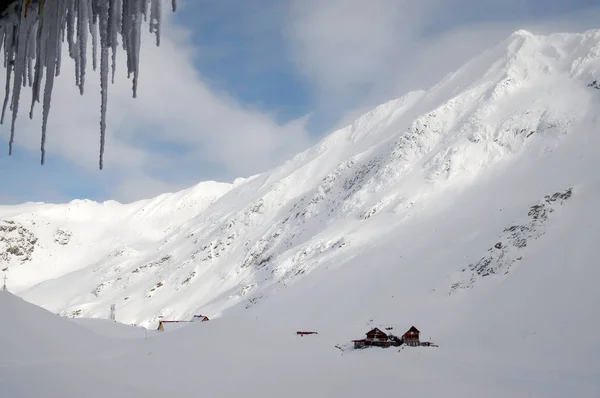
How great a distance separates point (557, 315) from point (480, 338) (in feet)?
17.0

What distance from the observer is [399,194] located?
2579 inches

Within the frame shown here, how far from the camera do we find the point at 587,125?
57.6 meters

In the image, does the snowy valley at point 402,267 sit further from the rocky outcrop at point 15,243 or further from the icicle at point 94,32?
the rocky outcrop at point 15,243

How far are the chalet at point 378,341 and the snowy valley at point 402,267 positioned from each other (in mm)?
3065

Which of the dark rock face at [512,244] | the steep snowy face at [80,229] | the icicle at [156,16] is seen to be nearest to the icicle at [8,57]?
the icicle at [156,16]

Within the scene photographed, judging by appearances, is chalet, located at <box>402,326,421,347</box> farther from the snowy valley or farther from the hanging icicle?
the hanging icicle

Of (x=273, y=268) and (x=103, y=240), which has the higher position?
(x=103, y=240)

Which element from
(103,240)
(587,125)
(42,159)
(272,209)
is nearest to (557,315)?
(42,159)

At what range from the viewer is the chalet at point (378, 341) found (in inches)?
1261

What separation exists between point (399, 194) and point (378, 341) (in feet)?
118

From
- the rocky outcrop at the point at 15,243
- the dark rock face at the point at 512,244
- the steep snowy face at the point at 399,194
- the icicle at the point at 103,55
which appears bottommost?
the icicle at the point at 103,55

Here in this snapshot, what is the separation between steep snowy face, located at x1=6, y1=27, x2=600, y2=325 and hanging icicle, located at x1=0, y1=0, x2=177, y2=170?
40.6 metres

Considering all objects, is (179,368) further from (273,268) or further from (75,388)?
(273,268)

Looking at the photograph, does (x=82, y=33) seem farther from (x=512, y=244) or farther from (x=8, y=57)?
(x=512, y=244)
